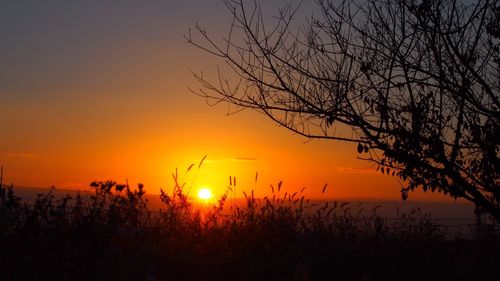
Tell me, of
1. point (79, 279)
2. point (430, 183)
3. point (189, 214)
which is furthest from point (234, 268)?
point (430, 183)

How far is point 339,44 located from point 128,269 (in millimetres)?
4215

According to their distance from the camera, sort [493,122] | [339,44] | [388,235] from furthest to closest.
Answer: [388,235] < [339,44] < [493,122]

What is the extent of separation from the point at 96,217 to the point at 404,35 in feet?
15.0

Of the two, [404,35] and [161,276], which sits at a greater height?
[404,35]

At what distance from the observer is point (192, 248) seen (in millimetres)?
7121

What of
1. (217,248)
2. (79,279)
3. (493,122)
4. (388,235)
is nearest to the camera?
(79,279)

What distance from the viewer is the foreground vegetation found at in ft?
20.6

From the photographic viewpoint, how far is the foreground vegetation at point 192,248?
6.28 m

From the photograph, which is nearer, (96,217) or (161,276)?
(161,276)

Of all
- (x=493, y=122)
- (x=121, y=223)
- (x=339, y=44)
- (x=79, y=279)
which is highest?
(x=339, y=44)

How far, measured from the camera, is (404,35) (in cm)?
833

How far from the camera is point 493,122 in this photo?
7996mm

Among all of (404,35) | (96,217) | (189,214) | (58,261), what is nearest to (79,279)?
(58,261)

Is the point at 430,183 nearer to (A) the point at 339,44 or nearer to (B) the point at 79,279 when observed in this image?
(A) the point at 339,44
